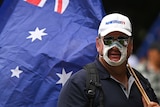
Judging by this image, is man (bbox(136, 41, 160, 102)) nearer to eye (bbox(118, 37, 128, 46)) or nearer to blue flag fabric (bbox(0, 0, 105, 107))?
blue flag fabric (bbox(0, 0, 105, 107))

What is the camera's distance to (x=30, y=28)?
19.9 ft

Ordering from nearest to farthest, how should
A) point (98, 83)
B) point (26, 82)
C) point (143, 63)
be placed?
1. point (98, 83)
2. point (26, 82)
3. point (143, 63)

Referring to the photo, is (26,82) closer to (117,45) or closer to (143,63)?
(117,45)

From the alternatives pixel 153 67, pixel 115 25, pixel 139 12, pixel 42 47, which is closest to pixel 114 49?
pixel 115 25

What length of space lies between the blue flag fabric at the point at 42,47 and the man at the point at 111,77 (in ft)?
1.60

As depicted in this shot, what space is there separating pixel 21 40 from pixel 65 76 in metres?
0.49

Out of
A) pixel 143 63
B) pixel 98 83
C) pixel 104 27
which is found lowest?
pixel 98 83

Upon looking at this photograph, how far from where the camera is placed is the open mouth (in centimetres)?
545

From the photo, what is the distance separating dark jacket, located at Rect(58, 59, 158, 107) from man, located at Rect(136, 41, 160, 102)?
456 centimetres

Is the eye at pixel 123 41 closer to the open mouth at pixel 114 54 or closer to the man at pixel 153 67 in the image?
the open mouth at pixel 114 54

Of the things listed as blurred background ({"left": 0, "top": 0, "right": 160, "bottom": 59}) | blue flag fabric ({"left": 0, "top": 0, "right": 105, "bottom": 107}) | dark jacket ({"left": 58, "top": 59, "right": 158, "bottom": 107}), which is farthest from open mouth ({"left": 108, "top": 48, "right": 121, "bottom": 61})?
blurred background ({"left": 0, "top": 0, "right": 160, "bottom": 59})

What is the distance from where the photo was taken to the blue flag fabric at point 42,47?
5871 millimetres

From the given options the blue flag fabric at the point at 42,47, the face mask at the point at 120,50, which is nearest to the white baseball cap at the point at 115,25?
the face mask at the point at 120,50

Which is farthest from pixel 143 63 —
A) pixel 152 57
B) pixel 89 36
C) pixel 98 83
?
pixel 98 83
